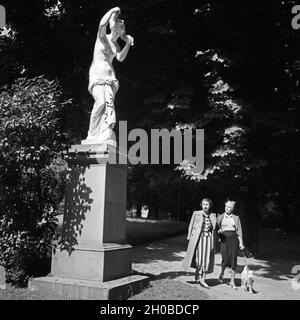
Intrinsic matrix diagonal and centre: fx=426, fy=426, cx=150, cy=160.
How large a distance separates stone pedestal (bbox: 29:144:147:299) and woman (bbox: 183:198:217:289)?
1.27 meters

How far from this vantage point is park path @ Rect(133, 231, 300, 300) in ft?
26.6

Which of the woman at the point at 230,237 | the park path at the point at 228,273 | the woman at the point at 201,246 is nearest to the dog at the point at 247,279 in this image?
the park path at the point at 228,273

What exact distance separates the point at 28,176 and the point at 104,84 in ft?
7.26

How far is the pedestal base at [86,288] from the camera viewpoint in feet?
21.5

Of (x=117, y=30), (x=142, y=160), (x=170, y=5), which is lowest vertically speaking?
(x=142, y=160)

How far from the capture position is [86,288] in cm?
662

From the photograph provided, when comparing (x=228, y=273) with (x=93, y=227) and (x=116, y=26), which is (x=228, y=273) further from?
(x=116, y=26)

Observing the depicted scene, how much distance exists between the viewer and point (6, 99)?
24.8 ft

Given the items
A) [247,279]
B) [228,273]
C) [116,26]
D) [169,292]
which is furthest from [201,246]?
[116,26]

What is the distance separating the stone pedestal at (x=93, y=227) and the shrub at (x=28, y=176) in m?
0.46

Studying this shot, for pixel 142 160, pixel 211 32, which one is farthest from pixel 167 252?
pixel 211 32

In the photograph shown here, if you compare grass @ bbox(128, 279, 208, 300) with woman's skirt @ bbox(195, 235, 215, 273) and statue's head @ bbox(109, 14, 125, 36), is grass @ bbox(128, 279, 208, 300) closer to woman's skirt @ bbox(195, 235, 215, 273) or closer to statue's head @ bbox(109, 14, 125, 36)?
woman's skirt @ bbox(195, 235, 215, 273)
